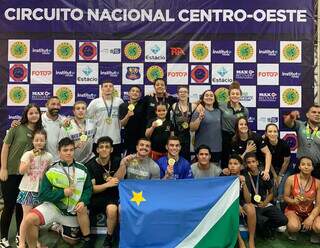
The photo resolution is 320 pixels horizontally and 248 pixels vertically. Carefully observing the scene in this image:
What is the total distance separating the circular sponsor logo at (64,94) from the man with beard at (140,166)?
8.21ft

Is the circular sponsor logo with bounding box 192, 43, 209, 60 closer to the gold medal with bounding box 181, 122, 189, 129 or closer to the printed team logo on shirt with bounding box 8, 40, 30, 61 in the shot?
the gold medal with bounding box 181, 122, 189, 129

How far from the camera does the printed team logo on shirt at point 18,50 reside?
25.1ft

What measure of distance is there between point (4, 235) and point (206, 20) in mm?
4925

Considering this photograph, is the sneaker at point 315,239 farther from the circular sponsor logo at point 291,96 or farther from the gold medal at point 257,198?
the circular sponsor logo at point 291,96

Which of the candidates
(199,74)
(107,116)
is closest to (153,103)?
(107,116)

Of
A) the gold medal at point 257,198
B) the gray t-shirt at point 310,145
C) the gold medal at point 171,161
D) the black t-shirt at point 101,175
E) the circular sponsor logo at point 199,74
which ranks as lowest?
the gold medal at point 257,198

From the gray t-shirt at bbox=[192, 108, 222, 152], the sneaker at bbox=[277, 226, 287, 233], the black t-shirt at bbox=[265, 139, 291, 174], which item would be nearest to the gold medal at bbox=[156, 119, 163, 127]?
the gray t-shirt at bbox=[192, 108, 222, 152]

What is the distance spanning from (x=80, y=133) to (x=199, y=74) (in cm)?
269

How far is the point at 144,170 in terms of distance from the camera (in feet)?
18.6

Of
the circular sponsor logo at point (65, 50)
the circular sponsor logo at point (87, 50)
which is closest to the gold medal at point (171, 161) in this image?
the circular sponsor logo at point (87, 50)

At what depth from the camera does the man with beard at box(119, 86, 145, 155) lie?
6.47 m

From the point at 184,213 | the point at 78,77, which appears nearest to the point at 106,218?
the point at 184,213

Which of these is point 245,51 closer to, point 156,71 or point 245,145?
point 156,71

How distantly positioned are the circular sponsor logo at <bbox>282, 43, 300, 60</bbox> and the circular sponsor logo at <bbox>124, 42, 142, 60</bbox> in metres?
2.65
